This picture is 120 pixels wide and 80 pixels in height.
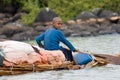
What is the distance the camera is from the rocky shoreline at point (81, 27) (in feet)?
109

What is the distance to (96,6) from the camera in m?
39.9

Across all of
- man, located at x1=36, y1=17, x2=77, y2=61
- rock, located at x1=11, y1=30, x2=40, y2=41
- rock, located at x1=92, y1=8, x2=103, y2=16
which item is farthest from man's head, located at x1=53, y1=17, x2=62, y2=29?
rock, located at x1=92, y1=8, x2=103, y2=16

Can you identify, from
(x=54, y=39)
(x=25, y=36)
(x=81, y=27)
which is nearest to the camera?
(x=54, y=39)

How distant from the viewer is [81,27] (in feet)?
114

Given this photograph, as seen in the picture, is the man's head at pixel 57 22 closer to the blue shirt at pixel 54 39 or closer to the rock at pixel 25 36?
the blue shirt at pixel 54 39

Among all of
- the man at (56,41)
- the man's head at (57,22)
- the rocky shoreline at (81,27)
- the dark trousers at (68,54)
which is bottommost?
the dark trousers at (68,54)

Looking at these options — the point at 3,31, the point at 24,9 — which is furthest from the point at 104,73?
the point at 24,9

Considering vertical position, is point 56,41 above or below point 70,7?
below

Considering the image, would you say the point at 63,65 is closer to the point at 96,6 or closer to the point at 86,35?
the point at 86,35

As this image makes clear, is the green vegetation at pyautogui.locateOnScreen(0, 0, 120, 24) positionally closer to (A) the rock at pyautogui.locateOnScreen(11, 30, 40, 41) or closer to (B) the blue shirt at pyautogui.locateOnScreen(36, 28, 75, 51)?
(A) the rock at pyautogui.locateOnScreen(11, 30, 40, 41)

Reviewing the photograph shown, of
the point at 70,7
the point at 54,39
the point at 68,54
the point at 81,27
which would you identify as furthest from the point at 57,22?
the point at 70,7

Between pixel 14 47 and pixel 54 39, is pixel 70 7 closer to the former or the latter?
pixel 54 39

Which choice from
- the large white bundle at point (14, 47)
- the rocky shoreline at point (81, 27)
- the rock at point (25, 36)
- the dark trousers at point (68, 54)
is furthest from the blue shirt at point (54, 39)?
the rock at point (25, 36)

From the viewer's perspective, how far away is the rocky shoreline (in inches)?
1314
